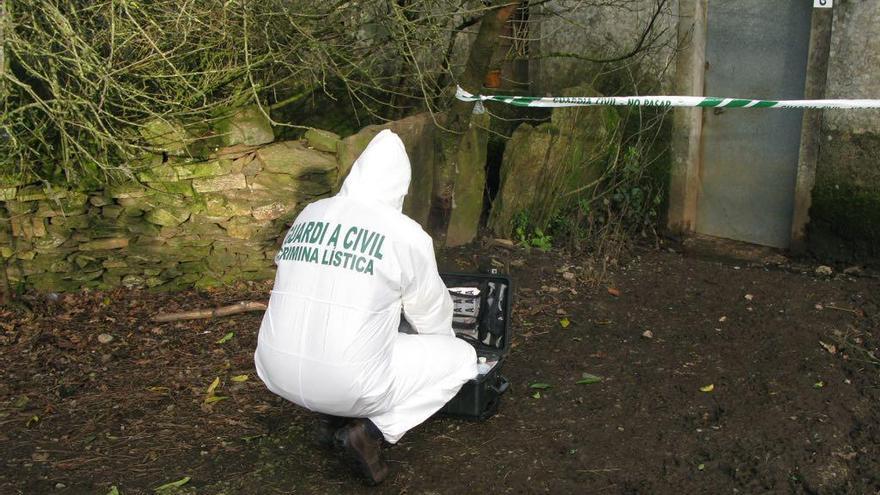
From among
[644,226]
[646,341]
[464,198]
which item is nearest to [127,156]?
[464,198]

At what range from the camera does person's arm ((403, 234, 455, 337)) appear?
12.3 ft

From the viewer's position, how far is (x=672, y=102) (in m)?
6.16

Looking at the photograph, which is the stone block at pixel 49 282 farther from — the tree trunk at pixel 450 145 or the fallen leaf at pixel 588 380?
the fallen leaf at pixel 588 380

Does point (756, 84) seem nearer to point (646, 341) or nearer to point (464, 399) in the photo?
point (646, 341)

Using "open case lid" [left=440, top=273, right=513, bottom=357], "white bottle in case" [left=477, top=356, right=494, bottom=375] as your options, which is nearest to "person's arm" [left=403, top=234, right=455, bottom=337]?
"white bottle in case" [left=477, top=356, right=494, bottom=375]

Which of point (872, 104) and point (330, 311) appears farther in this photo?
point (872, 104)

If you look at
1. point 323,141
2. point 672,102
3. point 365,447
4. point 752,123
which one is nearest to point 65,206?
point 323,141

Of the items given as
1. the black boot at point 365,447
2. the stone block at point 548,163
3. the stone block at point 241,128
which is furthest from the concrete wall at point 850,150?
the black boot at point 365,447

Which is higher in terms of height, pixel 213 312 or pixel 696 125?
pixel 696 125

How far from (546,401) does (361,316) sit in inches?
58.1

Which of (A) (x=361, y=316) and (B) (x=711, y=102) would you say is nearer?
(A) (x=361, y=316)

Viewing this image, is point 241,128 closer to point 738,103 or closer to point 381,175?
point 381,175

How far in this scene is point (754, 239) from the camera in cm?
736

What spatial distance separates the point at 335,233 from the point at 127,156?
2718mm
